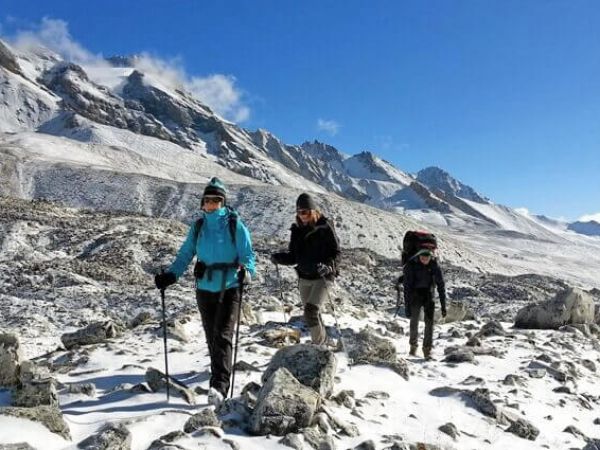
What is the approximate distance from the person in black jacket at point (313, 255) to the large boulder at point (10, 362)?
150 inches

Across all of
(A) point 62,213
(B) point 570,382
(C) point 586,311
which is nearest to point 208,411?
(B) point 570,382

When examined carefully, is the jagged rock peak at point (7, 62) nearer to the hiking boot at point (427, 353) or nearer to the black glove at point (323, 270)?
the hiking boot at point (427, 353)

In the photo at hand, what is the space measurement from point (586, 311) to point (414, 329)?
27.1ft

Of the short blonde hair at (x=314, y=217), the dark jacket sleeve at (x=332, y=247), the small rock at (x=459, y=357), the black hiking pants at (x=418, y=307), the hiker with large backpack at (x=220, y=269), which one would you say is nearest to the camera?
the hiker with large backpack at (x=220, y=269)

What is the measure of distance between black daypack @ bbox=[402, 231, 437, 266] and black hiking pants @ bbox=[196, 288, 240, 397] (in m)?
4.97

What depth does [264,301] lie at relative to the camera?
17.3 metres

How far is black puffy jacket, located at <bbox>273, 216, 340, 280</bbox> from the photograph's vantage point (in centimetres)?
816

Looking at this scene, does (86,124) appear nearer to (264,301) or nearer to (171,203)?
(171,203)

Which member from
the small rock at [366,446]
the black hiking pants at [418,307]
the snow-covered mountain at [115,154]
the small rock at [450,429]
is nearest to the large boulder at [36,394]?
the small rock at [366,446]

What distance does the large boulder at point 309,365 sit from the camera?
6387 millimetres

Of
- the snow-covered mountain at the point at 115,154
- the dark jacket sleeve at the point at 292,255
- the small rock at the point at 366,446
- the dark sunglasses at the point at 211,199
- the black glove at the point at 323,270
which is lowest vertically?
the small rock at the point at 366,446

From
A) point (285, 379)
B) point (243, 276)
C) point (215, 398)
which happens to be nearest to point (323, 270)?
point (243, 276)

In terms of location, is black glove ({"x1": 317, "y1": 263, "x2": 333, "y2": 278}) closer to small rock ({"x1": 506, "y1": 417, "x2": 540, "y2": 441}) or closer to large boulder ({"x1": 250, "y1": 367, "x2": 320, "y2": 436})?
large boulder ({"x1": 250, "y1": 367, "x2": 320, "y2": 436})

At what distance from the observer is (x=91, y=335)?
388 inches
